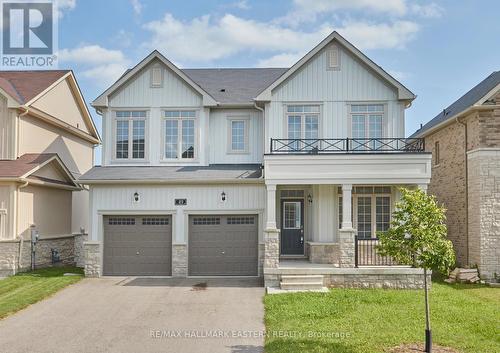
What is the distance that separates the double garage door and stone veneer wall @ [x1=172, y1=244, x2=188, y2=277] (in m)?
0.19

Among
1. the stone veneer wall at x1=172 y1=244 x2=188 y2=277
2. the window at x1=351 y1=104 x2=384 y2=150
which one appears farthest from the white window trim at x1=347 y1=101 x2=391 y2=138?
the stone veneer wall at x1=172 y1=244 x2=188 y2=277

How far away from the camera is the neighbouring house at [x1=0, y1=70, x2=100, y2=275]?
1684cm

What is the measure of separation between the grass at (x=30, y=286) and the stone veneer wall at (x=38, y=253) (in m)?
0.49

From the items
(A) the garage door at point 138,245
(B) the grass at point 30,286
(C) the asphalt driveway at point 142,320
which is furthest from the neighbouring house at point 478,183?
(B) the grass at point 30,286

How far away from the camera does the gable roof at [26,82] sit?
60.2 ft

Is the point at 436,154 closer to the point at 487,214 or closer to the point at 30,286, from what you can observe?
the point at 487,214

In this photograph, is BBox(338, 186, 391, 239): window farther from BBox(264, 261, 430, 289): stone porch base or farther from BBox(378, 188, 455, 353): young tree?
BBox(378, 188, 455, 353): young tree

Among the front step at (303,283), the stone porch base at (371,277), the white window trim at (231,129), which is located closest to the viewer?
the front step at (303,283)

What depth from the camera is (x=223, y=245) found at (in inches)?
655

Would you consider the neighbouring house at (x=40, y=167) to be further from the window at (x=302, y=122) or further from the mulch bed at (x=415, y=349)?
the mulch bed at (x=415, y=349)

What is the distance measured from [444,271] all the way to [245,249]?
28.8ft

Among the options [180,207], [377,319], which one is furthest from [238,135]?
[377,319]

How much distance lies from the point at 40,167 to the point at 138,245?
5130mm

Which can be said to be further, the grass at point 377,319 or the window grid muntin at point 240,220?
the window grid muntin at point 240,220
